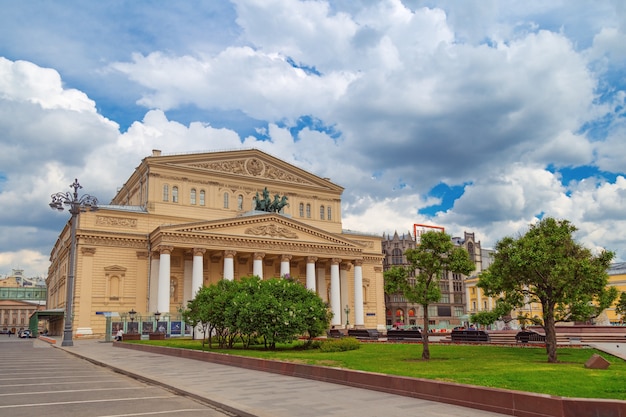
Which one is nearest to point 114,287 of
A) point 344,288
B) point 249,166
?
point 249,166

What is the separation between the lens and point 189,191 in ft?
222

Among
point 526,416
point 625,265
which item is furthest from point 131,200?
point 625,265

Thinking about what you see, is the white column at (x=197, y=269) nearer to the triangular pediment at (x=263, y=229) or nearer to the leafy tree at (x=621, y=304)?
the triangular pediment at (x=263, y=229)

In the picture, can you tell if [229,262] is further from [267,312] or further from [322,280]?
[267,312]

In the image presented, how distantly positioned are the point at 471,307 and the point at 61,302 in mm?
76518

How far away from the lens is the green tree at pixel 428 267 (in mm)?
23156

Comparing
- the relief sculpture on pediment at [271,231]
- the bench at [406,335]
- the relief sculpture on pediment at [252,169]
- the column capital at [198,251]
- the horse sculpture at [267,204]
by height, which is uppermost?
the relief sculpture on pediment at [252,169]

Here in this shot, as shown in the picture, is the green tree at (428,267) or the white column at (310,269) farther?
the white column at (310,269)

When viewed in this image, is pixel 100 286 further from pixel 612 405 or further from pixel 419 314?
pixel 419 314

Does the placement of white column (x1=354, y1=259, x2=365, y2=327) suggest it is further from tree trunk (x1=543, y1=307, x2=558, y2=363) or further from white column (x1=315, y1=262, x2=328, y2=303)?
tree trunk (x1=543, y1=307, x2=558, y2=363)

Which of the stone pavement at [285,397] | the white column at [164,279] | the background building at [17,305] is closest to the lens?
the stone pavement at [285,397]

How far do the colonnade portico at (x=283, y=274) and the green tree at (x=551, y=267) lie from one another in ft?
94.9

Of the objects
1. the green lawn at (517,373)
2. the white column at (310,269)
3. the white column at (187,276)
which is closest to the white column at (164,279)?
the white column at (187,276)

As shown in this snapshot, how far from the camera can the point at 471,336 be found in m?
34.3
